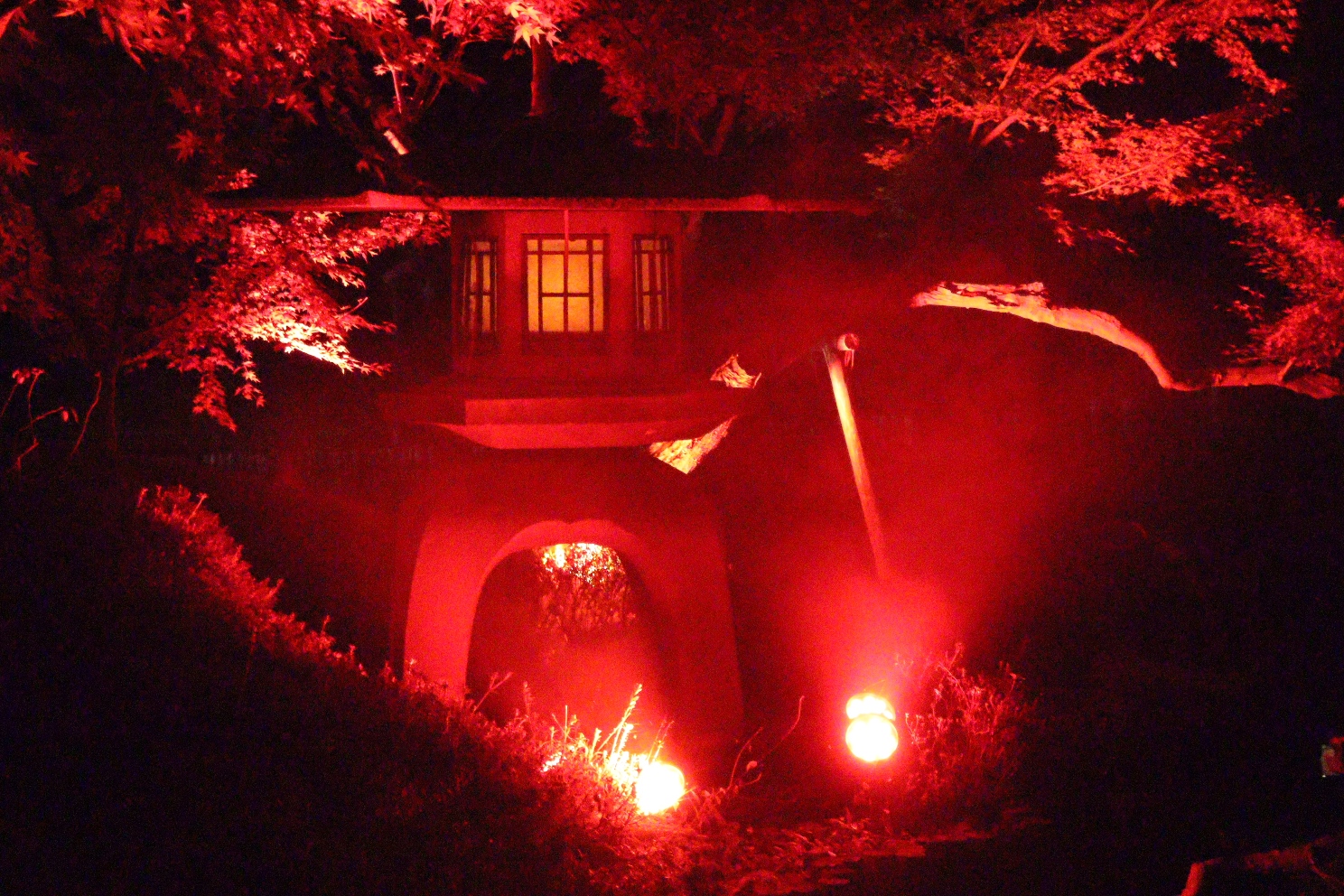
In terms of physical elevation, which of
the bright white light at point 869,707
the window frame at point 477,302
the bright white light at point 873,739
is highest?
the window frame at point 477,302

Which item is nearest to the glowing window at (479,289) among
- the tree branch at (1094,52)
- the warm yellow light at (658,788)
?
the warm yellow light at (658,788)

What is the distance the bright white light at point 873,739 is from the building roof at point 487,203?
12.0 feet

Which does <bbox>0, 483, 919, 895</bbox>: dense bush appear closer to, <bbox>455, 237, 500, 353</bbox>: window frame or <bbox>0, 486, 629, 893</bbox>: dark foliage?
<bbox>0, 486, 629, 893</bbox>: dark foliage

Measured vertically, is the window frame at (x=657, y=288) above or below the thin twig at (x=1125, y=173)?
below

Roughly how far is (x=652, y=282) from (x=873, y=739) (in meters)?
3.65

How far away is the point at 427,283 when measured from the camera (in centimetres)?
1589

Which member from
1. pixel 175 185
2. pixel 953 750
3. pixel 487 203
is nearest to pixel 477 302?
pixel 487 203

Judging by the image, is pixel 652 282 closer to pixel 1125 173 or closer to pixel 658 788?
pixel 658 788

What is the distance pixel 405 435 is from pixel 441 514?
44.7 feet

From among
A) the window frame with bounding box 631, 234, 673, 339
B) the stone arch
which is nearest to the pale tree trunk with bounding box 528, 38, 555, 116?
the window frame with bounding box 631, 234, 673, 339

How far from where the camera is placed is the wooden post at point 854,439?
9.88 m

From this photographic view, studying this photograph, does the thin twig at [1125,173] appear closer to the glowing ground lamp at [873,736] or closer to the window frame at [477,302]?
the glowing ground lamp at [873,736]

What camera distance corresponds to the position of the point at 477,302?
29.7ft

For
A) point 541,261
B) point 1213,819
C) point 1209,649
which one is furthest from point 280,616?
point 1209,649
